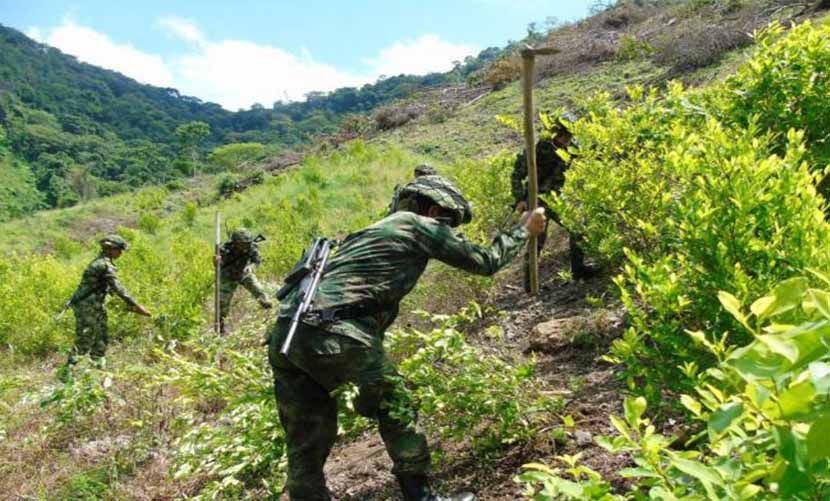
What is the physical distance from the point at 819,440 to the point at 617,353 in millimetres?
1659

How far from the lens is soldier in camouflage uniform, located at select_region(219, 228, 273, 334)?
759cm

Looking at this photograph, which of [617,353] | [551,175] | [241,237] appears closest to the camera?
[617,353]

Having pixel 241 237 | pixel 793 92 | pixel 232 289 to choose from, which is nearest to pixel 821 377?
pixel 793 92

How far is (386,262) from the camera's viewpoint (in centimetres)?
263

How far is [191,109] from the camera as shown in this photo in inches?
4114

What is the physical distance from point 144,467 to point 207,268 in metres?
4.71

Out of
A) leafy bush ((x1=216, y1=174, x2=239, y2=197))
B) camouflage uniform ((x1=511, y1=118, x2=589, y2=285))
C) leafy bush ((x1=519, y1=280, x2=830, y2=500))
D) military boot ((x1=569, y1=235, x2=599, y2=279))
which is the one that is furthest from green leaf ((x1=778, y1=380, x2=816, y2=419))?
leafy bush ((x1=216, y1=174, x2=239, y2=197))

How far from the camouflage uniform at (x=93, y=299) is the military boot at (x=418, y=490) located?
16.6 feet

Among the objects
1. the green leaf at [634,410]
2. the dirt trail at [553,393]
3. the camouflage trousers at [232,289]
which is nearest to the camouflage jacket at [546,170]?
the dirt trail at [553,393]

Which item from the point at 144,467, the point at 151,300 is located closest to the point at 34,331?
the point at 151,300

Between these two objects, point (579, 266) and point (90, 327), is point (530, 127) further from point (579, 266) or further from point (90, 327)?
point (90, 327)

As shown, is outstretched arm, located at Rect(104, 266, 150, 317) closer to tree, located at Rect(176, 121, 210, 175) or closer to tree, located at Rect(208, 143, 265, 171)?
tree, located at Rect(208, 143, 265, 171)

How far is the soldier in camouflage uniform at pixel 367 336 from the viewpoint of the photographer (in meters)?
2.53

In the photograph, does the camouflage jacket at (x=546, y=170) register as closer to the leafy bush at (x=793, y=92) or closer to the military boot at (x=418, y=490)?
the leafy bush at (x=793, y=92)
